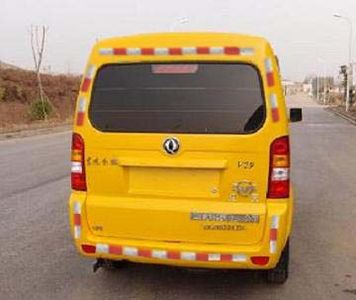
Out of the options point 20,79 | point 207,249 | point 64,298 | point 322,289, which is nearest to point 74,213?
point 64,298

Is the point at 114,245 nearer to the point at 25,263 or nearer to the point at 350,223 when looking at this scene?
the point at 25,263

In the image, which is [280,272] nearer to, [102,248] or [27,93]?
[102,248]

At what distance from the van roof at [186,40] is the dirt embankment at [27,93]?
2992 cm

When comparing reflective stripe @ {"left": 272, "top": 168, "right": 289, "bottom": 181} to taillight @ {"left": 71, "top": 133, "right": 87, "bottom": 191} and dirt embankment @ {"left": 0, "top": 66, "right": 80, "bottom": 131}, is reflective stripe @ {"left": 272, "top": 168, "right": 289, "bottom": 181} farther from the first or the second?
dirt embankment @ {"left": 0, "top": 66, "right": 80, "bottom": 131}

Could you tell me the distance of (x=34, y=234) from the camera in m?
6.52

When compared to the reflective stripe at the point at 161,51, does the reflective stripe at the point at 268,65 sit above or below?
below

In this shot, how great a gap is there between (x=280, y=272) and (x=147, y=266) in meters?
1.23

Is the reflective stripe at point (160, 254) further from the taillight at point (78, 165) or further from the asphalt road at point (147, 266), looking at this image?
the taillight at point (78, 165)

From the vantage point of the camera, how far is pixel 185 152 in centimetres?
418

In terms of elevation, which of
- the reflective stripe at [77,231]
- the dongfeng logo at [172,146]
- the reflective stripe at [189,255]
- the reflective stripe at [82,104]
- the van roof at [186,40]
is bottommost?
the reflective stripe at [189,255]

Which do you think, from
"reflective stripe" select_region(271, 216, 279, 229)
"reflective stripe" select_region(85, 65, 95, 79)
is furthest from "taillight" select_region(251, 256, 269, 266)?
"reflective stripe" select_region(85, 65, 95, 79)

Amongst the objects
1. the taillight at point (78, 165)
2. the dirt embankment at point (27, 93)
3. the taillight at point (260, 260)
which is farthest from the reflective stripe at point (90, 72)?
the dirt embankment at point (27, 93)

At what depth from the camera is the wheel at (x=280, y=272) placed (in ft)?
15.9

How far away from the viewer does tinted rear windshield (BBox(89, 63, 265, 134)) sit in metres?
4.20
